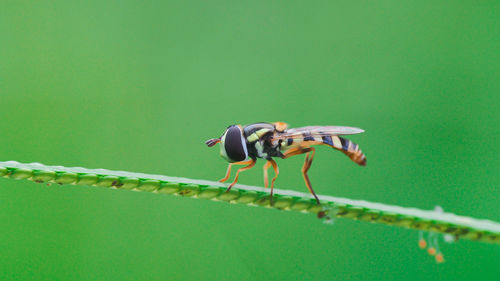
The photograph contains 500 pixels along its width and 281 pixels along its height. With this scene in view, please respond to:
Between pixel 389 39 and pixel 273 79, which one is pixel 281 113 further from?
pixel 389 39

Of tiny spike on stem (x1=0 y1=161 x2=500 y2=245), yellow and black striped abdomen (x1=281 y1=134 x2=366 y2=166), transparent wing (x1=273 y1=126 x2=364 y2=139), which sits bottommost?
tiny spike on stem (x1=0 y1=161 x2=500 y2=245)

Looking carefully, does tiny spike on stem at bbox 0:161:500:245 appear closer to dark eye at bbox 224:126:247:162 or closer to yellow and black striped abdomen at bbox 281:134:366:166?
dark eye at bbox 224:126:247:162

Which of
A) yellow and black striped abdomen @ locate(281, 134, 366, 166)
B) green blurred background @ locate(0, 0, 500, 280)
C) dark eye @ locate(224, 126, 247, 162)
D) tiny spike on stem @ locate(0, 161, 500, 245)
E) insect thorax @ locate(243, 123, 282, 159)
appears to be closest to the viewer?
tiny spike on stem @ locate(0, 161, 500, 245)

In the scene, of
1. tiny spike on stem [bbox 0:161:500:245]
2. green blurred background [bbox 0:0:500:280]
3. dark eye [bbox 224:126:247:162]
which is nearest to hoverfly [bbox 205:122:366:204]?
dark eye [bbox 224:126:247:162]

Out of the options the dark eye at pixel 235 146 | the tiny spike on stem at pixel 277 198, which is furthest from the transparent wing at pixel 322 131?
the tiny spike on stem at pixel 277 198

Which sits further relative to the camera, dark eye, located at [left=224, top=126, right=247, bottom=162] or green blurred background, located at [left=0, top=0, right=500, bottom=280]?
green blurred background, located at [left=0, top=0, right=500, bottom=280]

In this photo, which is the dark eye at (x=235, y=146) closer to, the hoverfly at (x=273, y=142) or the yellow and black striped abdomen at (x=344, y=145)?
the hoverfly at (x=273, y=142)

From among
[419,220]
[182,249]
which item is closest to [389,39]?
[182,249]
